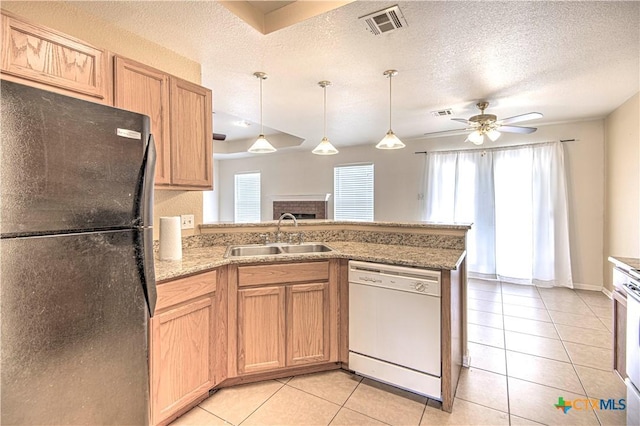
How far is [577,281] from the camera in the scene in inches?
169

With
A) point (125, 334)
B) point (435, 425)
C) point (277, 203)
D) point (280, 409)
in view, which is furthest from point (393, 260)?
point (277, 203)

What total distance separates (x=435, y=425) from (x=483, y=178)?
4.10 metres

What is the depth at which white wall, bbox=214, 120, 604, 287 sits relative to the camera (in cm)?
416

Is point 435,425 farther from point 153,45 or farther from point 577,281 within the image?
point 577,281

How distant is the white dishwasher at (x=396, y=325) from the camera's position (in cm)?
185

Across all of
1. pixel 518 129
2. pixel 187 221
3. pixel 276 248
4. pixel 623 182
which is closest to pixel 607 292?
pixel 623 182

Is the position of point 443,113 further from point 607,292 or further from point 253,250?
point 607,292

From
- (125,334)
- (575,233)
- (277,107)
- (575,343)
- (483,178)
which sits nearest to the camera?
(125,334)

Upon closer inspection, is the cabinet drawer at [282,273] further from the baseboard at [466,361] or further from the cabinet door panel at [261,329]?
the baseboard at [466,361]

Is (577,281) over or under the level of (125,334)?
under

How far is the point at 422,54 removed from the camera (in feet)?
7.62

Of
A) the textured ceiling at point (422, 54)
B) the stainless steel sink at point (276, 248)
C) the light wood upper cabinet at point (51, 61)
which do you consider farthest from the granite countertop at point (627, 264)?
the light wood upper cabinet at point (51, 61)

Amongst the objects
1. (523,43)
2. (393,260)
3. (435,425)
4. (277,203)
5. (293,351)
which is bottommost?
(435,425)

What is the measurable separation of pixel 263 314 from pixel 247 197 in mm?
5530
